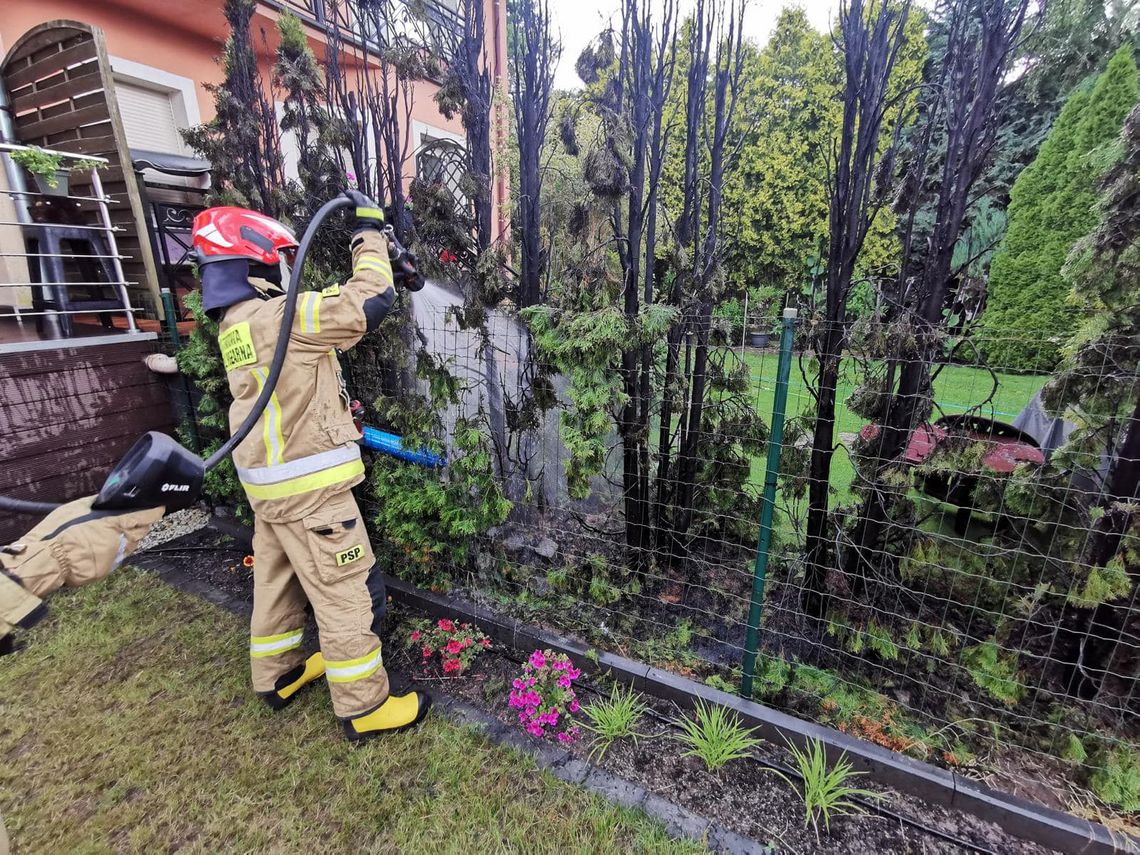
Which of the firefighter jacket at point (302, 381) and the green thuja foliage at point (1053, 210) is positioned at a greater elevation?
the green thuja foliage at point (1053, 210)

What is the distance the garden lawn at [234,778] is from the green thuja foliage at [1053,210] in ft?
25.3

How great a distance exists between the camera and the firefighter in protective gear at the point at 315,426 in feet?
7.10

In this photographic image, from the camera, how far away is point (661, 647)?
2.76 m

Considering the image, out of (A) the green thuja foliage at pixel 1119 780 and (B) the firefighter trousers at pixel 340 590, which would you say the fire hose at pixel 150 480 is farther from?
(A) the green thuja foliage at pixel 1119 780

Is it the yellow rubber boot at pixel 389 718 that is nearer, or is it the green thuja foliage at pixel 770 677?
the yellow rubber boot at pixel 389 718

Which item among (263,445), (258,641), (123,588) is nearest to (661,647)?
(258,641)

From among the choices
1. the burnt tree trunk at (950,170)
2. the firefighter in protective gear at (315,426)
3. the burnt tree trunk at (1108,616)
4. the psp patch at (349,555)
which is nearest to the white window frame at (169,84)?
the firefighter in protective gear at (315,426)

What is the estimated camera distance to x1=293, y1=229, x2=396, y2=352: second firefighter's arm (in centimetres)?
210

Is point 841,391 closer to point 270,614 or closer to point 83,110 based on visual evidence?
point 270,614

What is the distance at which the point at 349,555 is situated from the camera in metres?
2.29

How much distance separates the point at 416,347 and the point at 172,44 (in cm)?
574

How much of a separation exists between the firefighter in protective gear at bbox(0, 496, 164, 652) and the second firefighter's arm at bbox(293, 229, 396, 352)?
89cm

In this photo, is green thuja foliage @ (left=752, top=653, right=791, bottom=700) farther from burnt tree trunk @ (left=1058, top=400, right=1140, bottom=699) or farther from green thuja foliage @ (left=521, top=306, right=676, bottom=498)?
green thuja foliage @ (left=521, top=306, right=676, bottom=498)

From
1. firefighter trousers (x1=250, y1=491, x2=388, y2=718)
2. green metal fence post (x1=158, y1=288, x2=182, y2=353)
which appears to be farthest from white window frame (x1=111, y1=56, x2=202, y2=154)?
firefighter trousers (x1=250, y1=491, x2=388, y2=718)
